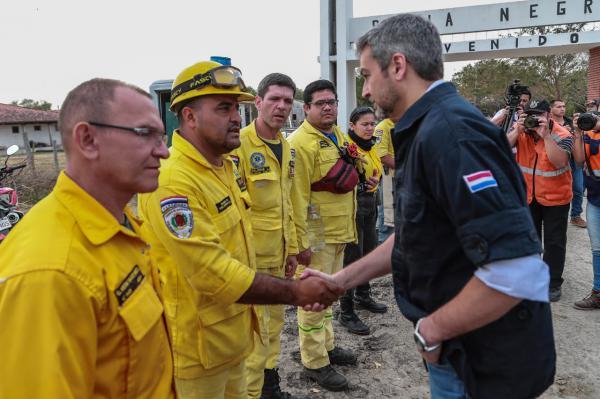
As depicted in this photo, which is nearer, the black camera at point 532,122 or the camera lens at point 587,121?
the camera lens at point 587,121

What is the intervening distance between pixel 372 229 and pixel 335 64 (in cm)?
919

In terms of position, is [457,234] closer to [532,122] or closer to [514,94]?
[532,122]

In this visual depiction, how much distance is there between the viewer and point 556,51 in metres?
12.2

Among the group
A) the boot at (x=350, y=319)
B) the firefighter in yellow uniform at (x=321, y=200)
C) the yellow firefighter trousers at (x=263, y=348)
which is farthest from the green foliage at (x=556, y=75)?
the yellow firefighter trousers at (x=263, y=348)

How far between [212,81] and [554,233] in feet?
15.2

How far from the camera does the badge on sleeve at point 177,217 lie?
205cm

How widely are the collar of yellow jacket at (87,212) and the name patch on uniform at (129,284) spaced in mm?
134

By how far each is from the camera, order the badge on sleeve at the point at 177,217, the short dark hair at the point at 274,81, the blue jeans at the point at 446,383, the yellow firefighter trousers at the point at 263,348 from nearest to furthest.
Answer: the blue jeans at the point at 446,383
the badge on sleeve at the point at 177,217
the yellow firefighter trousers at the point at 263,348
the short dark hair at the point at 274,81

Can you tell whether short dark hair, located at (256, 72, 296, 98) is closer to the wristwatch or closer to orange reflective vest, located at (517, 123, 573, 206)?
the wristwatch

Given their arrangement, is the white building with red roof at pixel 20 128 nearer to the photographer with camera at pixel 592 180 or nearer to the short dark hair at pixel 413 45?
the photographer with camera at pixel 592 180

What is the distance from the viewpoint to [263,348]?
3.17 meters

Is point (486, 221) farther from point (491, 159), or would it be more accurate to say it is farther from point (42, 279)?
point (42, 279)

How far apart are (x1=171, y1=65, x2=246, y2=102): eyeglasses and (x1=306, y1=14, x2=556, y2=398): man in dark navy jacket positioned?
849mm

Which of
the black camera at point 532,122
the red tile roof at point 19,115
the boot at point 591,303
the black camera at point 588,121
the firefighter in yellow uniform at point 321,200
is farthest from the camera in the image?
the red tile roof at point 19,115
